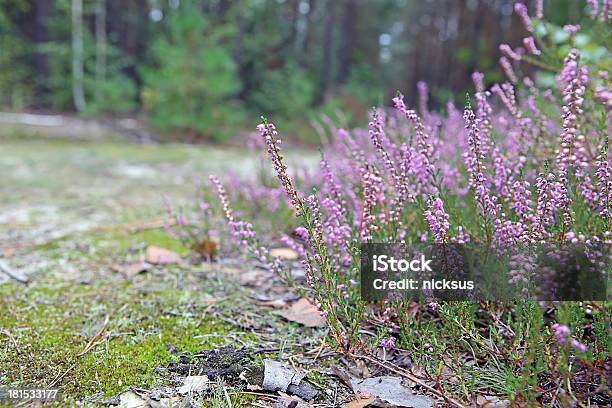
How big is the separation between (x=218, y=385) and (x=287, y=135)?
12473 millimetres

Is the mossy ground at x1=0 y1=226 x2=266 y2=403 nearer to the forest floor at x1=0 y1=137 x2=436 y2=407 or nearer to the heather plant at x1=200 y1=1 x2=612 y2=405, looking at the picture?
the forest floor at x1=0 y1=137 x2=436 y2=407

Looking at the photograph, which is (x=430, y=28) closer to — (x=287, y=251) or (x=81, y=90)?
(x=81, y=90)

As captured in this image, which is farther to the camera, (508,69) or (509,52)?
(508,69)

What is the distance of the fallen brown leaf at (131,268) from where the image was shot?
2508 mm

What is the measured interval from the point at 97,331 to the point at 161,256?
0.89m

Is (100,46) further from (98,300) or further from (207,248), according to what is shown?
(98,300)

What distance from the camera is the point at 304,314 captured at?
1.99 meters

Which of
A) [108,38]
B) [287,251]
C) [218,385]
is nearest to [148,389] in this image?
[218,385]

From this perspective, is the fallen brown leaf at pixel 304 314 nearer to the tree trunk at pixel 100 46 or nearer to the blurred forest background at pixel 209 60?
the blurred forest background at pixel 209 60

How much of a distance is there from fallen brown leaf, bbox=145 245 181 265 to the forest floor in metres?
0.05

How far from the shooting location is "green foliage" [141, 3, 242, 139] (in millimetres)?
8953

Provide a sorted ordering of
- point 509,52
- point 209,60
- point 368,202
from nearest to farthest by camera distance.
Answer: point 368,202 → point 509,52 → point 209,60

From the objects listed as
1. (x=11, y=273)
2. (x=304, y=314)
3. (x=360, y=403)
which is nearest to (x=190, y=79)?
(x=11, y=273)

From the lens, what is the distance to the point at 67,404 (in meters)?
1.40
